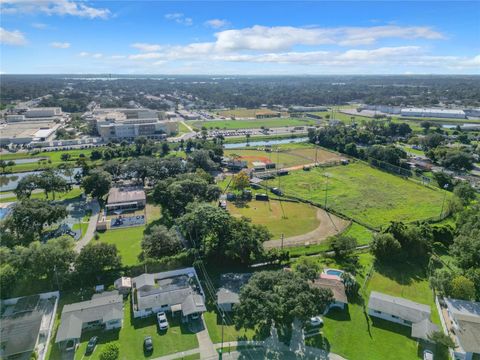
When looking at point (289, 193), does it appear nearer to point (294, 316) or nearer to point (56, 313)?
point (294, 316)

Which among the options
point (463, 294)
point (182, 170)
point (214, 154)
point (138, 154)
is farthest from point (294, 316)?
point (138, 154)

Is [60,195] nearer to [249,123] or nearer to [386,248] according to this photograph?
[386,248]

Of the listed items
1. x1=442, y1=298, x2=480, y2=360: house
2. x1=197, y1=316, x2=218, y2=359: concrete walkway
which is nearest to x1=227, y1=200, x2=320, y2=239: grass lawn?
x1=197, y1=316, x2=218, y2=359: concrete walkway

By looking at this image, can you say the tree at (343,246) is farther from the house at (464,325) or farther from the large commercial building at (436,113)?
the large commercial building at (436,113)

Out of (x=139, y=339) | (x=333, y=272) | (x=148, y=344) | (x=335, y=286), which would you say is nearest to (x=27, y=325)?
(x=139, y=339)

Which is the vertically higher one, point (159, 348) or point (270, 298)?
point (270, 298)
